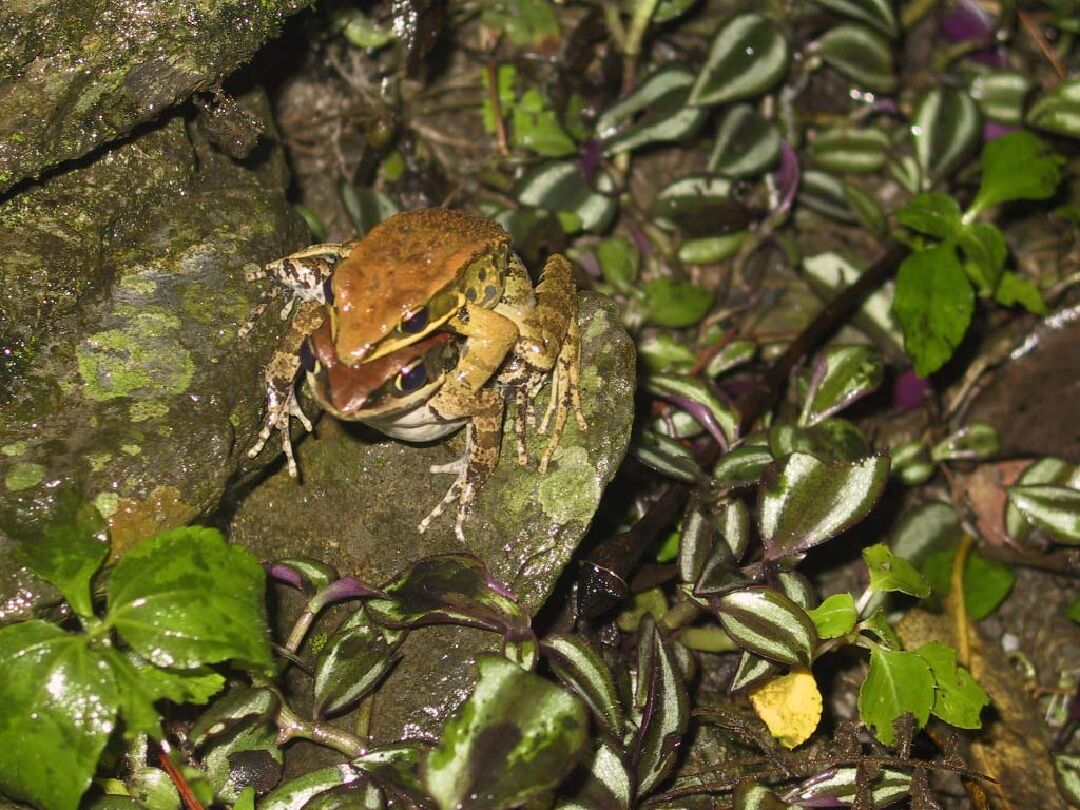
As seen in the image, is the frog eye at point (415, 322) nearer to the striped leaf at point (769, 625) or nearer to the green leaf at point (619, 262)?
the striped leaf at point (769, 625)

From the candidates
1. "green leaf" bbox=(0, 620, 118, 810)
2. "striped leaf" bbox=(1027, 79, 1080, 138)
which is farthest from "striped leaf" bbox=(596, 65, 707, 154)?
"green leaf" bbox=(0, 620, 118, 810)

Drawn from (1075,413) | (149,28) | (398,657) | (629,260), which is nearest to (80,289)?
(149,28)

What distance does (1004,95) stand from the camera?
5863 millimetres

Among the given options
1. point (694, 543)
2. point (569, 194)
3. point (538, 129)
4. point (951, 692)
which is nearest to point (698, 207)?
point (569, 194)

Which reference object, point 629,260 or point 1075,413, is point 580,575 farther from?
point 1075,413

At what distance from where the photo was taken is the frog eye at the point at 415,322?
11.3ft

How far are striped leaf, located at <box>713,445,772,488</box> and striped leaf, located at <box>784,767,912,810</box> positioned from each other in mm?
1151

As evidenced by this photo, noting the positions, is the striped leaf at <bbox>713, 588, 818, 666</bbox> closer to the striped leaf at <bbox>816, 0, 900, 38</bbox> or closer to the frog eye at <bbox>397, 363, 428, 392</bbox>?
the frog eye at <bbox>397, 363, 428, 392</bbox>

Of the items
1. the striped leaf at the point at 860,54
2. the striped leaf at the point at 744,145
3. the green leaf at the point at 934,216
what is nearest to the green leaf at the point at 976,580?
the green leaf at the point at 934,216

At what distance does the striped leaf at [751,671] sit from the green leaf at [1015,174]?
2.49 meters

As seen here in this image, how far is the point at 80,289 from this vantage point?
3664 millimetres

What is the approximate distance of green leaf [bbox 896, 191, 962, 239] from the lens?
459 centimetres

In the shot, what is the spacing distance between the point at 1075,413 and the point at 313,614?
12.8 ft

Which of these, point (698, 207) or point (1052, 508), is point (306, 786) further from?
point (698, 207)
